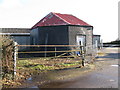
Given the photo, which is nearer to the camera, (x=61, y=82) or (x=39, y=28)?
(x=61, y=82)

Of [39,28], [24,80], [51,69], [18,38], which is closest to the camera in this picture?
[24,80]

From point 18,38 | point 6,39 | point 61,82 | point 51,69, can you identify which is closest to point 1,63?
point 6,39

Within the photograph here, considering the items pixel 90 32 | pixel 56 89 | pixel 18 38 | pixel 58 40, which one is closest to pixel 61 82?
pixel 56 89

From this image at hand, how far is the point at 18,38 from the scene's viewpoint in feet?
87.8

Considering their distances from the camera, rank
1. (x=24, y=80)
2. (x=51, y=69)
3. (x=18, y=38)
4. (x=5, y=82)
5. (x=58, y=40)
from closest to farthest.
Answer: (x=5, y=82)
(x=24, y=80)
(x=51, y=69)
(x=58, y=40)
(x=18, y=38)

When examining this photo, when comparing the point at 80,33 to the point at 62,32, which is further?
the point at 80,33

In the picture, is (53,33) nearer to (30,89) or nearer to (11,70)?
(11,70)

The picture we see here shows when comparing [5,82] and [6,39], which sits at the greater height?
[6,39]

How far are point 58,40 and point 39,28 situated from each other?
3.19 meters

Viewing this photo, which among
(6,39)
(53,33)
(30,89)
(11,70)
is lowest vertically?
(30,89)

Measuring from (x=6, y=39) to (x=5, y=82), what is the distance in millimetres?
2176

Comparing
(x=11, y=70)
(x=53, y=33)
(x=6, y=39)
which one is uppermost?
(x=53, y=33)

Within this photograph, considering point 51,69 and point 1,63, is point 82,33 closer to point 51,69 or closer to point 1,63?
point 51,69

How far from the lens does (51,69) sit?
10.2 m
